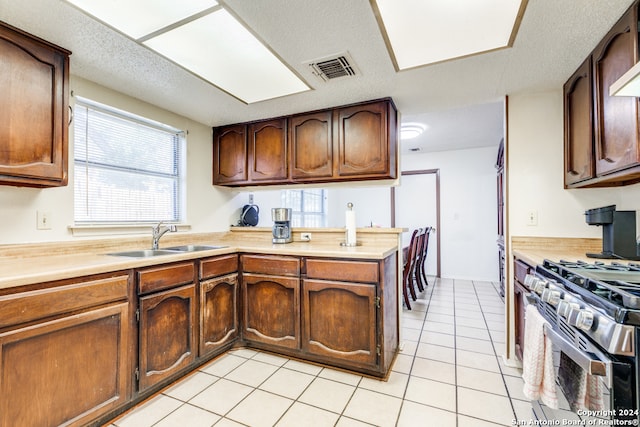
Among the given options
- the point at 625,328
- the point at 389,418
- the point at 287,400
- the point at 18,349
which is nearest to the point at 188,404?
the point at 287,400

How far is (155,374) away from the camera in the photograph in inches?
71.2

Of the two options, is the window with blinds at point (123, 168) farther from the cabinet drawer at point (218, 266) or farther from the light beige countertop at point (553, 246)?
the light beige countertop at point (553, 246)

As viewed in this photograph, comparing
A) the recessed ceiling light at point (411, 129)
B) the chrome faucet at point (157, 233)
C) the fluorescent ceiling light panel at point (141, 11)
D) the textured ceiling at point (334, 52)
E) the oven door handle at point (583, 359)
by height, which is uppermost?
the recessed ceiling light at point (411, 129)

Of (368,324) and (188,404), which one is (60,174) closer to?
(188,404)

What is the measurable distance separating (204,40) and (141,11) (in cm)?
32

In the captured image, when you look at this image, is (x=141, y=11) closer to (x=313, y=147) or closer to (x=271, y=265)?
(x=313, y=147)

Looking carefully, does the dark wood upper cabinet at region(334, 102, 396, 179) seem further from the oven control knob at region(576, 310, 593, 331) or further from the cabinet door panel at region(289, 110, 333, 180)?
the oven control knob at region(576, 310, 593, 331)

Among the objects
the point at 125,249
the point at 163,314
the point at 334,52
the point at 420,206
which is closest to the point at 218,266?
the point at 163,314

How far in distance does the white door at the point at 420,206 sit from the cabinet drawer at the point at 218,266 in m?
3.64

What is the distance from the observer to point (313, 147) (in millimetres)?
2762

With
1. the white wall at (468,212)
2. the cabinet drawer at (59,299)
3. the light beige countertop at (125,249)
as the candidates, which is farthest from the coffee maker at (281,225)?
the white wall at (468,212)

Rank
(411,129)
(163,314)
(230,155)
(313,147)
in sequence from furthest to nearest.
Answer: (411,129) → (230,155) → (313,147) → (163,314)

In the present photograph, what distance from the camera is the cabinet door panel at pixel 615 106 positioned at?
1.37 meters

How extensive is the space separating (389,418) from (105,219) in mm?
2397
